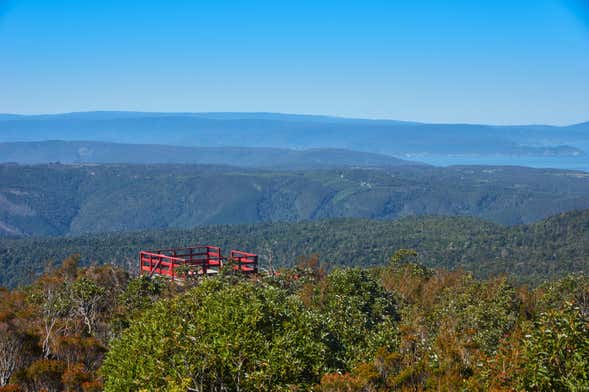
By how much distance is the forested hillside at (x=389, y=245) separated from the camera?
122 m

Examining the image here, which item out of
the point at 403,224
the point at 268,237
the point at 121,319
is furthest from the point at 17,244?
the point at 121,319

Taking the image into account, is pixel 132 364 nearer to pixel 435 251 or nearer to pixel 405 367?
pixel 405 367

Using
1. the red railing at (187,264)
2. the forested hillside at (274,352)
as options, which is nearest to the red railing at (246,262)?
the red railing at (187,264)

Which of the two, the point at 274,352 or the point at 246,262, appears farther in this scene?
the point at 246,262

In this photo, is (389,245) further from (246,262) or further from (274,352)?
(274,352)

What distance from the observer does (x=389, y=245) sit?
158m

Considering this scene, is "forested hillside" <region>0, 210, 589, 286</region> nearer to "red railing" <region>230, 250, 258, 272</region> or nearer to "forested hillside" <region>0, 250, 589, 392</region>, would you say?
"red railing" <region>230, 250, 258, 272</region>

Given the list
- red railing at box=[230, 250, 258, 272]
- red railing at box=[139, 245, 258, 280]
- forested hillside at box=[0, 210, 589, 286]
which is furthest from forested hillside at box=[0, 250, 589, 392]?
forested hillside at box=[0, 210, 589, 286]

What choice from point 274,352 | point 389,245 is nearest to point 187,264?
point 274,352

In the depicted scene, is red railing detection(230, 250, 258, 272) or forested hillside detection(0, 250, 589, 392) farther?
red railing detection(230, 250, 258, 272)

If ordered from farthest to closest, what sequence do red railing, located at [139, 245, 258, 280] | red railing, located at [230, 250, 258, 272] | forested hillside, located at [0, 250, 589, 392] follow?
red railing, located at [230, 250, 258, 272]
red railing, located at [139, 245, 258, 280]
forested hillside, located at [0, 250, 589, 392]

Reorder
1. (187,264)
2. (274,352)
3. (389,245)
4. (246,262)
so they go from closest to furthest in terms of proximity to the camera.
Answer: (274,352)
(187,264)
(246,262)
(389,245)

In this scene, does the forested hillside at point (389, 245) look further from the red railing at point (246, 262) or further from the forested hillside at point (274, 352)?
the forested hillside at point (274, 352)

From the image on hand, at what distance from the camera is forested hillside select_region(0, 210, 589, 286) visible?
4823 inches
